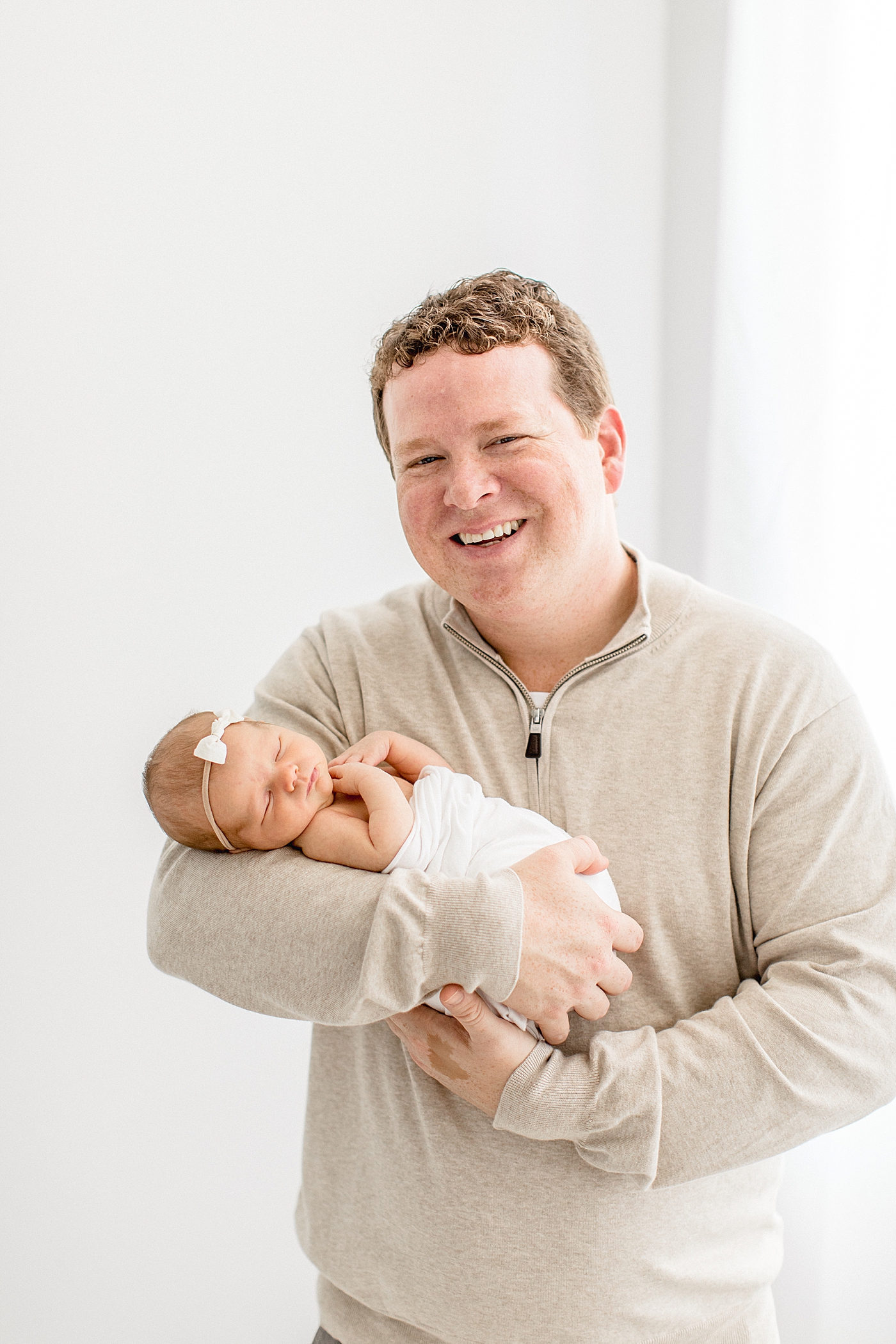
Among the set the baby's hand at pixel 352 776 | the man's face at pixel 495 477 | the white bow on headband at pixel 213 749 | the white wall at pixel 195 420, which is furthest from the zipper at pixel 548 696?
the white wall at pixel 195 420

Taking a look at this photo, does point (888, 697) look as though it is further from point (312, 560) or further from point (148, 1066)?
point (148, 1066)

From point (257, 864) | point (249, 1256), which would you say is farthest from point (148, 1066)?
point (257, 864)

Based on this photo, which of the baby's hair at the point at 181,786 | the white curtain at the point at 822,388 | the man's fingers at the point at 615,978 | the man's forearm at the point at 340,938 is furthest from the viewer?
the white curtain at the point at 822,388

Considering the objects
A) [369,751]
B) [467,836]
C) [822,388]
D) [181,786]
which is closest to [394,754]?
[369,751]

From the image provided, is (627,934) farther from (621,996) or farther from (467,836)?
(467,836)

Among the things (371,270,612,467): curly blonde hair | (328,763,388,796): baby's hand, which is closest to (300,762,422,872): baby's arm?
(328,763,388,796): baby's hand

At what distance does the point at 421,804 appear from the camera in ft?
4.42

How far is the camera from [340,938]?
3.81 ft

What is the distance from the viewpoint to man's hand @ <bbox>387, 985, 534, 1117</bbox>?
119cm

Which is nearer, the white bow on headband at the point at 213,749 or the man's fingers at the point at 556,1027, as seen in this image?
the man's fingers at the point at 556,1027

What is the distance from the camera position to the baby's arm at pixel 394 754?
Answer: 1.42 metres

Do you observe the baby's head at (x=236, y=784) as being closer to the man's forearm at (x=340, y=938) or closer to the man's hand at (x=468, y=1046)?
the man's forearm at (x=340, y=938)

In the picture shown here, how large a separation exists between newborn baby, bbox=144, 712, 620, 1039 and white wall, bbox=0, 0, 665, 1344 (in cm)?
67

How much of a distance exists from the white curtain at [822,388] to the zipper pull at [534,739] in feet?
2.60
